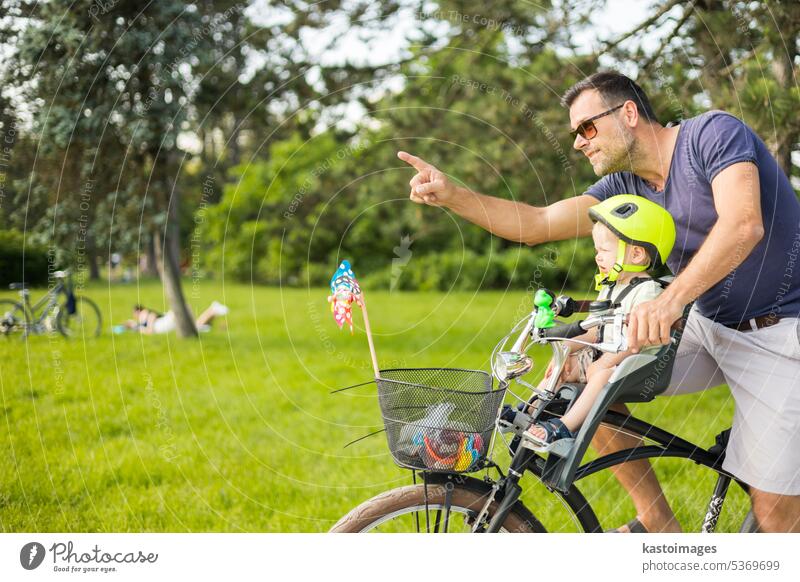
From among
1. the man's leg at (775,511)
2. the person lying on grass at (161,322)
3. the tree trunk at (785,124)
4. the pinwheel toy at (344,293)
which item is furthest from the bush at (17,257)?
the man's leg at (775,511)

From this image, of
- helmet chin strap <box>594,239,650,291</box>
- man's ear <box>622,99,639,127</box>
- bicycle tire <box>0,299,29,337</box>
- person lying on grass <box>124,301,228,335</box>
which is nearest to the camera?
helmet chin strap <box>594,239,650,291</box>

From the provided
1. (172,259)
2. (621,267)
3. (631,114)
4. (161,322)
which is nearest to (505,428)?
(621,267)

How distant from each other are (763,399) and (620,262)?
1.97ft

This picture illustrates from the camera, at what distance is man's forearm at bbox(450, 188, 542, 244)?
246cm

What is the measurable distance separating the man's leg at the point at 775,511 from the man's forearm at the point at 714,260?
0.67m

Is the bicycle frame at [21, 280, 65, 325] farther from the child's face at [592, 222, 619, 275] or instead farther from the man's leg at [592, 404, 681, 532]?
the child's face at [592, 222, 619, 275]

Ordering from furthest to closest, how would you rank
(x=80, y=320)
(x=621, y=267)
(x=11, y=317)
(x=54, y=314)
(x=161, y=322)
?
(x=80, y=320), (x=161, y=322), (x=54, y=314), (x=11, y=317), (x=621, y=267)

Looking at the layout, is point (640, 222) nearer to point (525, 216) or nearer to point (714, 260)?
point (714, 260)

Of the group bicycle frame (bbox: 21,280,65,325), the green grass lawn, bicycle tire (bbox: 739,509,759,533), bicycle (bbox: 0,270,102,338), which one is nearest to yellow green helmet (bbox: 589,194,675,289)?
bicycle tire (bbox: 739,509,759,533)

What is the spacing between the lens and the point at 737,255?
6.58ft

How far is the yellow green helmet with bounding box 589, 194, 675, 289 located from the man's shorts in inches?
17.7

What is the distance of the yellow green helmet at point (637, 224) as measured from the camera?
1999 mm
